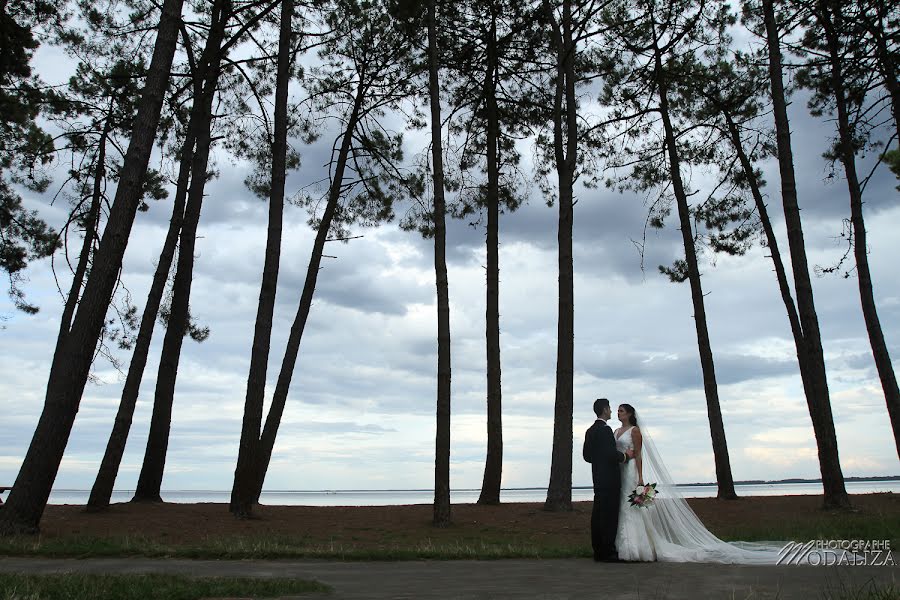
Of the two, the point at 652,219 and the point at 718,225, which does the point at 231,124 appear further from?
the point at 718,225

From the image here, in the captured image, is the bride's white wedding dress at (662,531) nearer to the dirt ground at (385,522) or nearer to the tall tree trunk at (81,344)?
the dirt ground at (385,522)

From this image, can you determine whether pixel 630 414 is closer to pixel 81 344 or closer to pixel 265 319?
pixel 265 319

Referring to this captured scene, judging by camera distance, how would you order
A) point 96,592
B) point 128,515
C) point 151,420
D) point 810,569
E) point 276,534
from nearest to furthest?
point 96,592, point 810,569, point 276,534, point 128,515, point 151,420

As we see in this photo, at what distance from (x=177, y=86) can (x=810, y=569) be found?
56.7ft

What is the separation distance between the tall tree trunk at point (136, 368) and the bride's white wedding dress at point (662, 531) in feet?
34.7

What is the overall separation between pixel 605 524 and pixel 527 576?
2.18 m

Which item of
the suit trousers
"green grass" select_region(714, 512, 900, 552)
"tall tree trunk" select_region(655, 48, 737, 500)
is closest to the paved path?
the suit trousers

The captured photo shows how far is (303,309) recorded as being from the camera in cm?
1844

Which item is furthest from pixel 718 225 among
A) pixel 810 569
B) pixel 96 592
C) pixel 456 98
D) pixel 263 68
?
pixel 96 592

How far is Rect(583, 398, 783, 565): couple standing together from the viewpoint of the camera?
28.4 feet

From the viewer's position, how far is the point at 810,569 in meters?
7.15

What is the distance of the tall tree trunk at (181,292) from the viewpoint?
53.5 feet

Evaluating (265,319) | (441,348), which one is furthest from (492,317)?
(265,319)

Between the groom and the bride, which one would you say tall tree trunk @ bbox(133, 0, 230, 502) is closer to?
the groom
